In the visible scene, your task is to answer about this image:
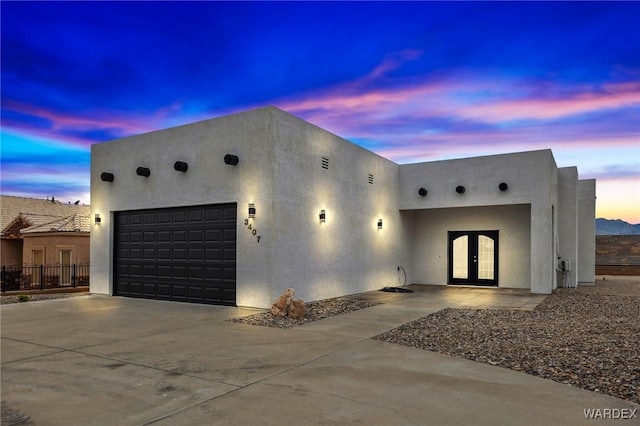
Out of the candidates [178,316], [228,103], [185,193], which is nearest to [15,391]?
[178,316]

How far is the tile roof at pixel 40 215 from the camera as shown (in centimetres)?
2034

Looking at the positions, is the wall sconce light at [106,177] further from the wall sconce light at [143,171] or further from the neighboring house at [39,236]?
the neighboring house at [39,236]

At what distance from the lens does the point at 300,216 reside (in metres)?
10.3

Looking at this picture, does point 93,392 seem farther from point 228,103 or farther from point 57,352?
point 228,103

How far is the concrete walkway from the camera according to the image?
11.3 feet

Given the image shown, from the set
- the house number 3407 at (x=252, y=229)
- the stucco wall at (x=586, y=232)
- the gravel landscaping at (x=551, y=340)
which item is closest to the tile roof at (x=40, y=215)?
the house number 3407 at (x=252, y=229)

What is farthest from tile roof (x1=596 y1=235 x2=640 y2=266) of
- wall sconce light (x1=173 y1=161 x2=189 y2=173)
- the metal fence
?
the metal fence

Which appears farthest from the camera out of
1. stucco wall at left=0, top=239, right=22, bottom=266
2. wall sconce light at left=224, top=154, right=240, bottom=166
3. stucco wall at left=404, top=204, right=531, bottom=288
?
stucco wall at left=0, top=239, right=22, bottom=266

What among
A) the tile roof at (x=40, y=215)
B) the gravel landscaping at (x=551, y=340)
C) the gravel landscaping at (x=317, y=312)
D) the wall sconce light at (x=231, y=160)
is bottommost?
the gravel landscaping at (x=317, y=312)

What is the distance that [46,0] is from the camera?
955 centimetres

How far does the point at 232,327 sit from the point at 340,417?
14.2 ft

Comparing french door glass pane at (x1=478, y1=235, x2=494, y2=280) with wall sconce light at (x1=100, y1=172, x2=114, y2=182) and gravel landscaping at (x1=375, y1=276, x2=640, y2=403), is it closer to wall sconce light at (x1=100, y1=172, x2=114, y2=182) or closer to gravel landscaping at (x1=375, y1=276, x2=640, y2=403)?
gravel landscaping at (x1=375, y1=276, x2=640, y2=403)

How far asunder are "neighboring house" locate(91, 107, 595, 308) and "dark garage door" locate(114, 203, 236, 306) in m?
0.03

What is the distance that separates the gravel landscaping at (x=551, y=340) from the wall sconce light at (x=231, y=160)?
16.8 feet
